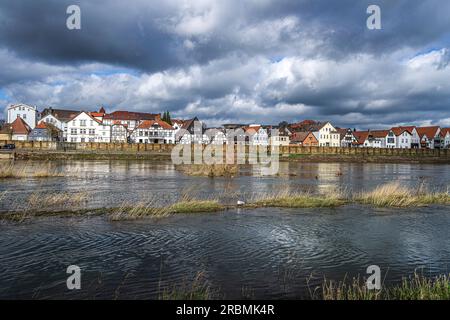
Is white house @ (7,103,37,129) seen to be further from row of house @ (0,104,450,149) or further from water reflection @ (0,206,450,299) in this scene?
water reflection @ (0,206,450,299)

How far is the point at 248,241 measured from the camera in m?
15.4

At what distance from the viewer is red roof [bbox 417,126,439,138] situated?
17736cm

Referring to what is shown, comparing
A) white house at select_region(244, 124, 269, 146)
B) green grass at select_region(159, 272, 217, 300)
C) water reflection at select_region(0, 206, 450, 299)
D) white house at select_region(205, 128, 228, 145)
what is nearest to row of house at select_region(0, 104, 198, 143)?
white house at select_region(205, 128, 228, 145)

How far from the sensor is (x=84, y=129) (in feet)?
429

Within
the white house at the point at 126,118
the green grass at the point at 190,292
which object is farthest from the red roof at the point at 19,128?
the green grass at the point at 190,292

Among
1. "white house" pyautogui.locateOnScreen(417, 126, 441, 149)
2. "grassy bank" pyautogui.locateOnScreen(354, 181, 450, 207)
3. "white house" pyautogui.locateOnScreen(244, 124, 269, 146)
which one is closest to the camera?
"grassy bank" pyautogui.locateOnScreen(354, 181, 450, 207)

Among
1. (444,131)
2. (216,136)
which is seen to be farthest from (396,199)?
(444,131)

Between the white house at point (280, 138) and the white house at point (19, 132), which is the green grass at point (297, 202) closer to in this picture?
the white house at point (19, 132)

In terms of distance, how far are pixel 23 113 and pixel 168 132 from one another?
5945 cm

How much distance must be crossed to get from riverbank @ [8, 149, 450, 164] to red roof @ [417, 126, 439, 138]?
4251cm

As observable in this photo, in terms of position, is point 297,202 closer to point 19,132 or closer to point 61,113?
point 19,132

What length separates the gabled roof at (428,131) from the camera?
177 m
